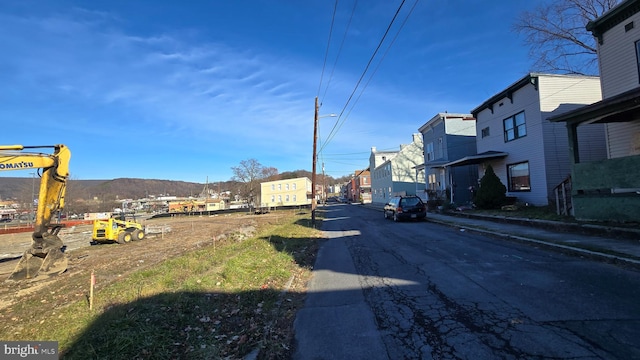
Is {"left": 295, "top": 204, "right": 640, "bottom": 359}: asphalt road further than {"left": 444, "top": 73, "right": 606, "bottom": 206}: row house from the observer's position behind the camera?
No

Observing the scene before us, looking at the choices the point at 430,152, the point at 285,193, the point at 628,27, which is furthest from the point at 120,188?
the point at 628,27

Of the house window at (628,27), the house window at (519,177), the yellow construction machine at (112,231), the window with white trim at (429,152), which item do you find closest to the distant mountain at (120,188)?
the yellow construction machine at (112,231)

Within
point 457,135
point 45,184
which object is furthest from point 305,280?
point 457,135

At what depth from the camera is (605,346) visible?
3537mm

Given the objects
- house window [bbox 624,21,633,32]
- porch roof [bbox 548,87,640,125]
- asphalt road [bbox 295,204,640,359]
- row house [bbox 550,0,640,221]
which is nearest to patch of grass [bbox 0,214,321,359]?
asphalt road [bbox 295,204,640,359]

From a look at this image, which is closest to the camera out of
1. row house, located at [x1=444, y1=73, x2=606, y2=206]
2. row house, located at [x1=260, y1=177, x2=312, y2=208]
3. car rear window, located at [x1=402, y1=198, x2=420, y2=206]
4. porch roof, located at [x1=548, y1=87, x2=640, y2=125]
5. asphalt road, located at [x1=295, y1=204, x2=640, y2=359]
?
asphalt road, located at [x1=295, y1=204, x2=640, y2=359]

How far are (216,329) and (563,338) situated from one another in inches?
179

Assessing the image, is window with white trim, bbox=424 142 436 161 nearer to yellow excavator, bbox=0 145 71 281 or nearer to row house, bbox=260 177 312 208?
yellow excavator, bbox=0 145 71 281

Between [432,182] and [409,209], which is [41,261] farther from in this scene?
[432,182]

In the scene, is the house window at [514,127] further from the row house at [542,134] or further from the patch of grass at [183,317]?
the patch of grass at [183,317]

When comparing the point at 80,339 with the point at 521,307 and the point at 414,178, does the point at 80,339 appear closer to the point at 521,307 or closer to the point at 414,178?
the point at 521,307

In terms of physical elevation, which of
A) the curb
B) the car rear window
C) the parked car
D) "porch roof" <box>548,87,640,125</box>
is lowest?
the curb

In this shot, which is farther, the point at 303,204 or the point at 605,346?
the point at 303,204

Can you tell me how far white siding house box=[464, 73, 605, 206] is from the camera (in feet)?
57.7
